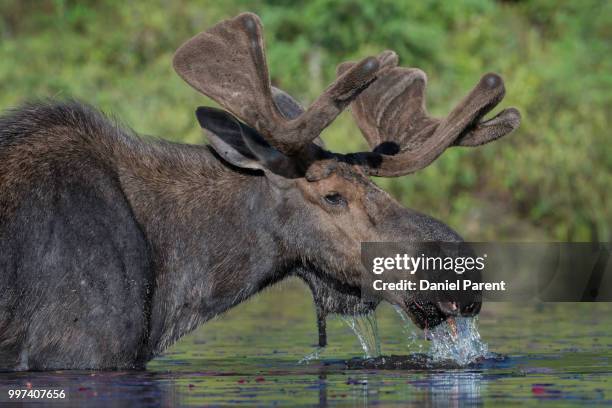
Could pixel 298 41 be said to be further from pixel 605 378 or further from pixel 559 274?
pixel 605 378

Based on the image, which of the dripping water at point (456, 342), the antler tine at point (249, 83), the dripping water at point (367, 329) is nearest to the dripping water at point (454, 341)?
the dripping water at point (456, 342)

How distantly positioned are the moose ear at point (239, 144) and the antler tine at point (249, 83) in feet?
0.53

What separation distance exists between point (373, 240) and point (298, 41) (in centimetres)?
1638

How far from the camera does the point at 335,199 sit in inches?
354

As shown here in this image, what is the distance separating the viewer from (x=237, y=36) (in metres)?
9.05

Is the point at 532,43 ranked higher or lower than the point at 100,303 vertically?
higher

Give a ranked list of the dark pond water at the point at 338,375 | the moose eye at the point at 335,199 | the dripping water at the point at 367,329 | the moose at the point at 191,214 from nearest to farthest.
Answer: the dark pond water at the point at 338,375
the moose at the point at 191,214
the moose eye at the point at 335,199
the dripping water at the point at 367,329

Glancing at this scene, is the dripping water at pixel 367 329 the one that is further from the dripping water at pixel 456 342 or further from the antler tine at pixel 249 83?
the antler tine at pixel 249 83

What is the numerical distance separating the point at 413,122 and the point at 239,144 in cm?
151

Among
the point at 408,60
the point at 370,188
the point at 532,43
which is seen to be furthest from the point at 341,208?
the point at 532,43

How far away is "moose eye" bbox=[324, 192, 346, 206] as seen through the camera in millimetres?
8977

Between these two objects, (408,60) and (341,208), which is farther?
(408,60)

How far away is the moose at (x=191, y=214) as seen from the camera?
854 centimetres

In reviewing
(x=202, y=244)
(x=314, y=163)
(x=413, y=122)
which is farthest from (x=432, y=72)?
(x=202, y=244)
